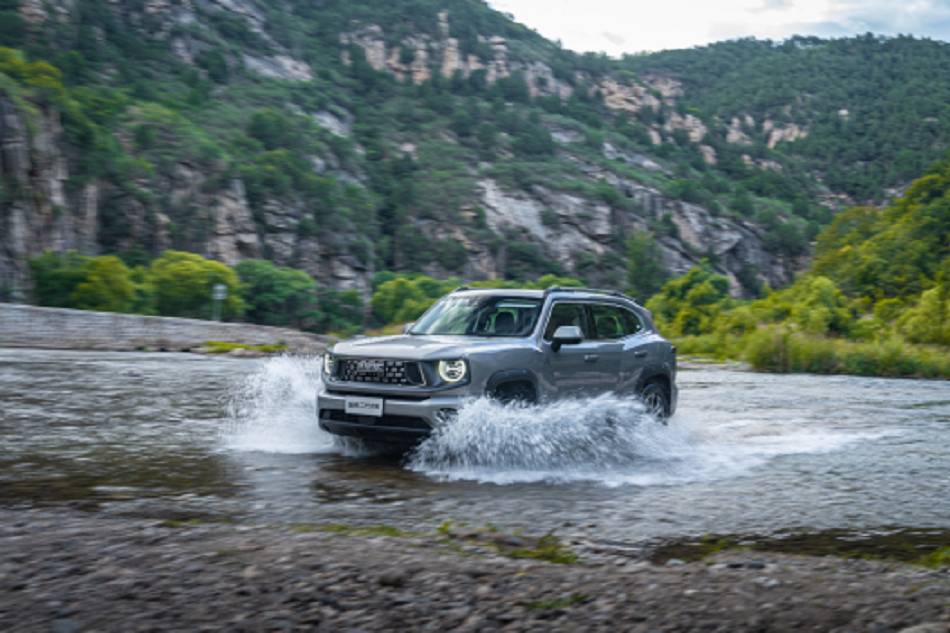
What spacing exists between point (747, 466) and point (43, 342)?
31.4 m

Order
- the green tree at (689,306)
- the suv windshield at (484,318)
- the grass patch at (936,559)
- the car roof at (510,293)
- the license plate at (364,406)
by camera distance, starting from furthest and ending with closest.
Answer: the green tree at (689,306) → the car roof at (510,293) → the suv windshield at (484,318) → the license plate at (364,406) → the grass patch at (936,559)

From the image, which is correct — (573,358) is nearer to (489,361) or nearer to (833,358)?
(489,361)

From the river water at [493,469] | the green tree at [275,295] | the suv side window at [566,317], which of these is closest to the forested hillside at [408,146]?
the green tree at [275,295]

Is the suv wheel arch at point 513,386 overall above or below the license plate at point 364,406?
above

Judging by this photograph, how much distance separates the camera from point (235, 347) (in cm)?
3981

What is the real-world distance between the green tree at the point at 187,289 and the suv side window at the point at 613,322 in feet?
229

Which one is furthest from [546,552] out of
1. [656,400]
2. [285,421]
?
[285,421]

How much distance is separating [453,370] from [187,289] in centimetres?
7420

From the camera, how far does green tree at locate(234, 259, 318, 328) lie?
96.7m

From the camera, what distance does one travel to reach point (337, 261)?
11819cm

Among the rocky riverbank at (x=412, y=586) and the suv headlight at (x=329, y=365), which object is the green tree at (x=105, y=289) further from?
the rocky riverbank at (x=412, y=586)

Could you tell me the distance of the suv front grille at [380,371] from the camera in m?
8.71

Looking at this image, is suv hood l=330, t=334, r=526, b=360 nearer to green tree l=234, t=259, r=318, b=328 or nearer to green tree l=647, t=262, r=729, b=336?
green tree l=647, t=262, r=729, b=336

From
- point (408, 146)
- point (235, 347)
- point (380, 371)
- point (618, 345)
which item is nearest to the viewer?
point (380, 371)
